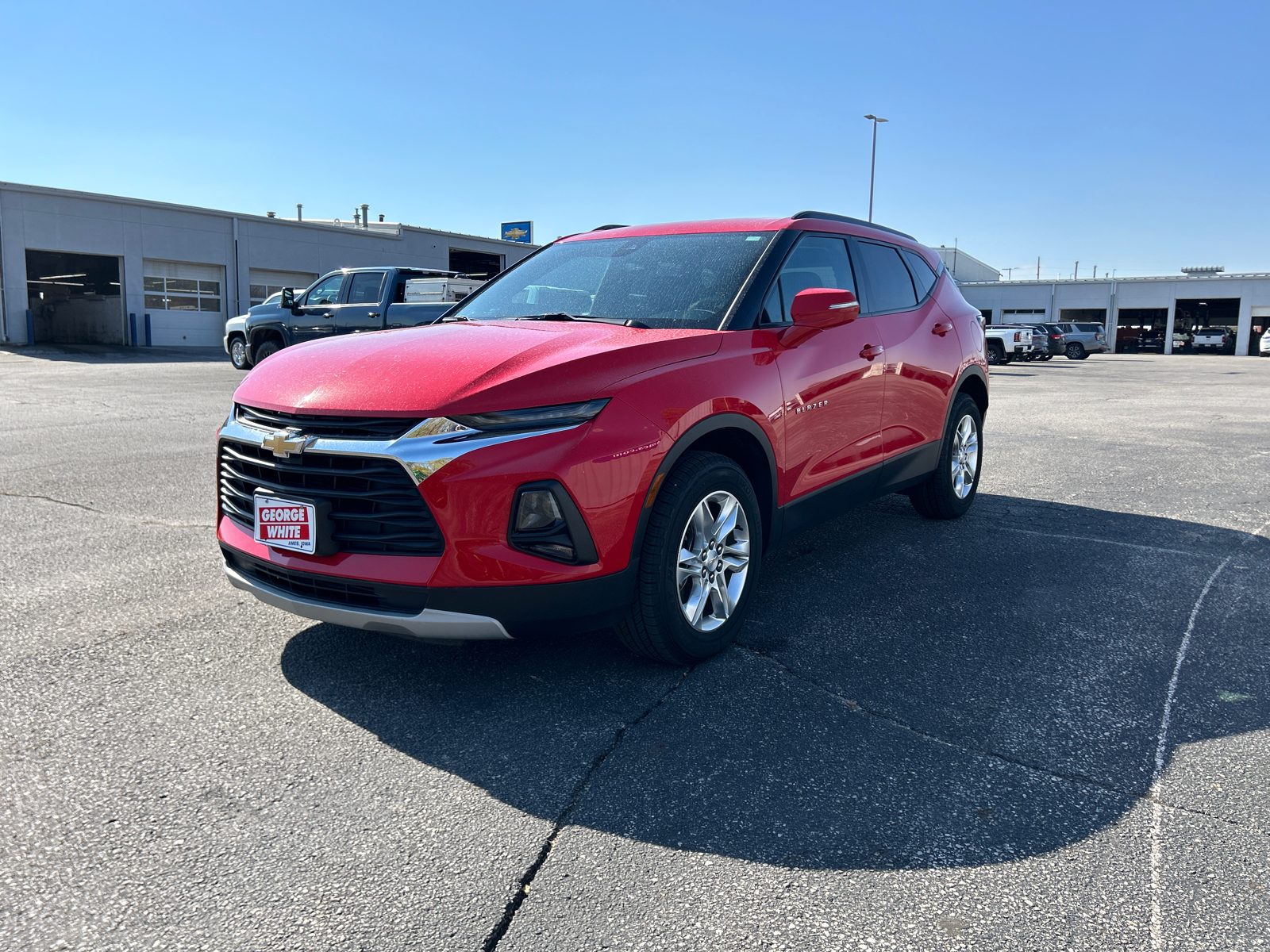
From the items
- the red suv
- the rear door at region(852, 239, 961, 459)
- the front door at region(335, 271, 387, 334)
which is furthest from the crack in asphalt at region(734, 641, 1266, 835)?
the front door at region(335, 271, 387, 334)

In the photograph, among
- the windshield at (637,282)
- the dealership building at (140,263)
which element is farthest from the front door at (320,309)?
the dealership building at (140,263)

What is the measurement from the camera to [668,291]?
405cm

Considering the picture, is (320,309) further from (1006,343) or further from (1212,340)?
(1212,340)

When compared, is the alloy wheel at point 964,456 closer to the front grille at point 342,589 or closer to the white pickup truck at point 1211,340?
the front grille at point 342,589

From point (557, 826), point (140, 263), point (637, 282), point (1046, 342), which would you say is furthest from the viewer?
point (1046, 342)

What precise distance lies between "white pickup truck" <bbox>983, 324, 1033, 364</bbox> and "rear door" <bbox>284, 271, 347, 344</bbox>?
23.6 metres

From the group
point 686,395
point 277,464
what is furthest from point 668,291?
point 277,464

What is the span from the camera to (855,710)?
10.5ft

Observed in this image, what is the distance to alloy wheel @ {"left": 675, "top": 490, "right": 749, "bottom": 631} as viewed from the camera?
3447 mm

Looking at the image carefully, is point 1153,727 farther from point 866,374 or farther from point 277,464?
point 277,464

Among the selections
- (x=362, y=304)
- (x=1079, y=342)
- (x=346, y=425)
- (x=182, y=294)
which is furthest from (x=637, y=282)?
(x=1079, y=342)

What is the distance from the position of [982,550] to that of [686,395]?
2842 mm

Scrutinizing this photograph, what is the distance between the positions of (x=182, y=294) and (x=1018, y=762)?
36.5 m

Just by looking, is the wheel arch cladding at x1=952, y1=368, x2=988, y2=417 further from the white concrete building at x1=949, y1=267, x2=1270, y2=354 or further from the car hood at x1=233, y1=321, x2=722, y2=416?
the white concrete building at x1=949, y1=267, x2=1270, y2=354
